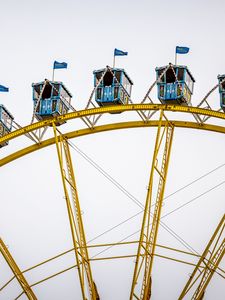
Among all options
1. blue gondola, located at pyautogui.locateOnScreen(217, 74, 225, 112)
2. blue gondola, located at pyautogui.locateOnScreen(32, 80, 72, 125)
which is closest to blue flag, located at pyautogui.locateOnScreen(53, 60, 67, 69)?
→ blue gondola, located at pyautogui.locateOnScreen(32, 80, 72, 125)

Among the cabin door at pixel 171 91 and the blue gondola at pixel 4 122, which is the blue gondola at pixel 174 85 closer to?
the cabin door at pixel 171 91

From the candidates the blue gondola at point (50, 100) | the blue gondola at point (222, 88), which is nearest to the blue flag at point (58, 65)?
the blue gondola at point (50, 100)

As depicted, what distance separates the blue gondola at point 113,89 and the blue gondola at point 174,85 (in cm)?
190

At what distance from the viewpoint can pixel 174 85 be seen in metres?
44.1

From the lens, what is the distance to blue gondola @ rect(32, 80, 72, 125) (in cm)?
4606

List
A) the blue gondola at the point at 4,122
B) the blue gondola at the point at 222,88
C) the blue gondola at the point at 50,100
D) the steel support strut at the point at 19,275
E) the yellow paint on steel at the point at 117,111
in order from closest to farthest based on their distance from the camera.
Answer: the yellow paint on steel at the point at 117,111 → the blue gondola at the point at 222,88 → the blue gondola at the point at 50,100 → the steel support strut at the point at 19,275 → the blue gondola at the point at 4,122

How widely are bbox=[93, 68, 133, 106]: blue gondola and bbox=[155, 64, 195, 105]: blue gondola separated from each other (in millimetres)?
1895

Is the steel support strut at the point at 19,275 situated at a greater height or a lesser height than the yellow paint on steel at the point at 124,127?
lesser

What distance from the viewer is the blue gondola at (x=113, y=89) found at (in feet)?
148

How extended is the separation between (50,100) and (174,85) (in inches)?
261

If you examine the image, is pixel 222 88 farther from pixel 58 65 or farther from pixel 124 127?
pixel 58 65

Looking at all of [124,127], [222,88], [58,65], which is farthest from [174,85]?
[58,65]

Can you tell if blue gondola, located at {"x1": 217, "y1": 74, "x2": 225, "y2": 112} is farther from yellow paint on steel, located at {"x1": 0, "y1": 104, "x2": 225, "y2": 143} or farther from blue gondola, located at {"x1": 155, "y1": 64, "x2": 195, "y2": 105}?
yellow paint on steel, located at {"x1": 0, "y1": 104, "x2": 225, "y2": 143}

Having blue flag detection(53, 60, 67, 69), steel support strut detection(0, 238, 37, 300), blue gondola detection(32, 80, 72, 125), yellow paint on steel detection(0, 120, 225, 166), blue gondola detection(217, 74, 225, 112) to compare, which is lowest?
steel support strut detection(0, 238, 37, 300)
